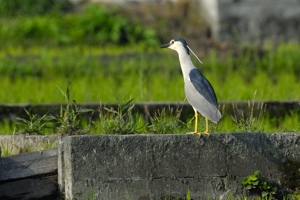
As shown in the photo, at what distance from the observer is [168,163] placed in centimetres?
604

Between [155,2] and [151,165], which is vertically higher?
[155,2]

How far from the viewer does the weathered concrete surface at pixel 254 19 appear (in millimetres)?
14859

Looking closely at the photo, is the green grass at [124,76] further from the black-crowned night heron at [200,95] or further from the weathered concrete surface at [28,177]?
the weathered concrete surface at [28,177]

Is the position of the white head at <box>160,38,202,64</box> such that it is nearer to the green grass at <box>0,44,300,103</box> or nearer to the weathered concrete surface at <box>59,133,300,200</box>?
the weathered concrete surface at <box>59,133,300,200</box>

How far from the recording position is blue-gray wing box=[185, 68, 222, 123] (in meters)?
6.09

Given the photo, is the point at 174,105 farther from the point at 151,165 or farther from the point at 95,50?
the point at 95,50

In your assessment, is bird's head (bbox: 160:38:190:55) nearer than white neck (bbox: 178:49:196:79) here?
No

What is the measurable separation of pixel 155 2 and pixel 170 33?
4.02ft

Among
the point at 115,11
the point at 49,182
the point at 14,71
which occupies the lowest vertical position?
the point at 49,182

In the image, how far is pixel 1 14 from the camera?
1555 cm

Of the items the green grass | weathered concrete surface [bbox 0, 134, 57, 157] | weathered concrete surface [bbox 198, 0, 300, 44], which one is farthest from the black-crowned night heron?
weathered concrete surface [bbox 198, 0, 300, 44]

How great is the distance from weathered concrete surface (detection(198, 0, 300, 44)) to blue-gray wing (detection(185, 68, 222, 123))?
334 inches

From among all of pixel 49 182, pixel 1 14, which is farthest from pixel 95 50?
pixel 49 182

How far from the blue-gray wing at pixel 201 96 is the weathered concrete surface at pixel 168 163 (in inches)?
5.4
